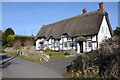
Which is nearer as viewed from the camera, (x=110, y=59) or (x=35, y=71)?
(x=110, y=59)

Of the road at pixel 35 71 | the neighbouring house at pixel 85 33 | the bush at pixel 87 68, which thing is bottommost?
the road at pixel 35 71

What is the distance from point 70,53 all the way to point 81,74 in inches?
479

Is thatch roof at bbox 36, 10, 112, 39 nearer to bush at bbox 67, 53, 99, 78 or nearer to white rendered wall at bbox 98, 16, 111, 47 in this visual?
white rendered wall at bbox 98, 16, 111, 47

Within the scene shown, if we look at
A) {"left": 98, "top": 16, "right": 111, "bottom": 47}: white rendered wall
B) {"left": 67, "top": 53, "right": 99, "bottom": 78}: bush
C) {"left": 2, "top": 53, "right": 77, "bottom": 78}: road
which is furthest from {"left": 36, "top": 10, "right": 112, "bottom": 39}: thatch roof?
{"left": 67, "top": 53, "right": 99, "bottom": 78}: bush

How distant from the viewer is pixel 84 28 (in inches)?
893

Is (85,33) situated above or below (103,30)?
below

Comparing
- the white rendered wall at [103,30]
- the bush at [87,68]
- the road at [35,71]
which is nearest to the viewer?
the bush at [87,68]

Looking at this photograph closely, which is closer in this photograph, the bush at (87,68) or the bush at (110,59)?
the bush at (110,59)

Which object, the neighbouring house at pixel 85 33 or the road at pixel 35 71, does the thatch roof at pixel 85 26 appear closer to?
the neighbouring house at pixel 85 33

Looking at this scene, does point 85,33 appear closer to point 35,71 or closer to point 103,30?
point 103,30

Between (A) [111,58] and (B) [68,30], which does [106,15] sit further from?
(A) [111,58]

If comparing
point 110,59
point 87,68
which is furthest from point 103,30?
point 110,59

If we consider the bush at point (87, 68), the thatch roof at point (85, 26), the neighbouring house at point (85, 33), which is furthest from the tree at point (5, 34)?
the bush at point (87, 68)

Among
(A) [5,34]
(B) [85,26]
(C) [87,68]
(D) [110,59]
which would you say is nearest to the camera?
(D) [110,59]
